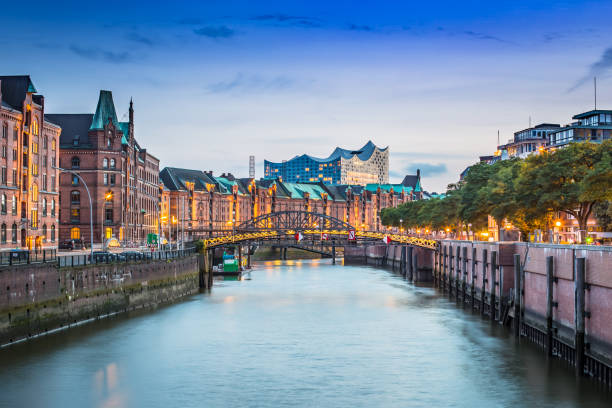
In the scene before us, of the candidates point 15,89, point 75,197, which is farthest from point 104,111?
point 15,89

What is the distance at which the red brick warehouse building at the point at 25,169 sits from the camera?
81000mm

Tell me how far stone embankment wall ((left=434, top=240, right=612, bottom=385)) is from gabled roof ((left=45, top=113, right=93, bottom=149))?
6955cm

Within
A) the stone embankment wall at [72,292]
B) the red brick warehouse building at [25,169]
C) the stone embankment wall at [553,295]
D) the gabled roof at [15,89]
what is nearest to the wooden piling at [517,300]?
the stone embankment wall at [553,295]

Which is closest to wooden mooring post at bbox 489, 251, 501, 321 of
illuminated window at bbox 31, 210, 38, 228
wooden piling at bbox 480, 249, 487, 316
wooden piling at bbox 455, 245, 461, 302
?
wooden piling at bbox 480, 249, 487, 316

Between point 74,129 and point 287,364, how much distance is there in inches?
3386

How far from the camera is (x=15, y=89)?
3403 inches

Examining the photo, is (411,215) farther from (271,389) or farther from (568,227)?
(271,389)

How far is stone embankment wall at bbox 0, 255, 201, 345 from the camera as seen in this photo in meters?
43.6

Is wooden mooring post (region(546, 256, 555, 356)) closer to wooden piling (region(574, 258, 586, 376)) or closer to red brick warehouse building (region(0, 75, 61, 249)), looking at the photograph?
wooden piling (region(574, 258, 586, 376))

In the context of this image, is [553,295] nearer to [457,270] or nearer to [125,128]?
[457,270]

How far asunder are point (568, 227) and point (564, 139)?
18402 millimetres

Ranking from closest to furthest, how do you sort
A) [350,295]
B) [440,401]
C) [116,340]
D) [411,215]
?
[440,401], [116,340], [350,295], [411,215]

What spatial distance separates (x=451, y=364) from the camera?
44656mm

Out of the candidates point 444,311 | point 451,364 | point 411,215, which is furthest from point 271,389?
point 411,215
